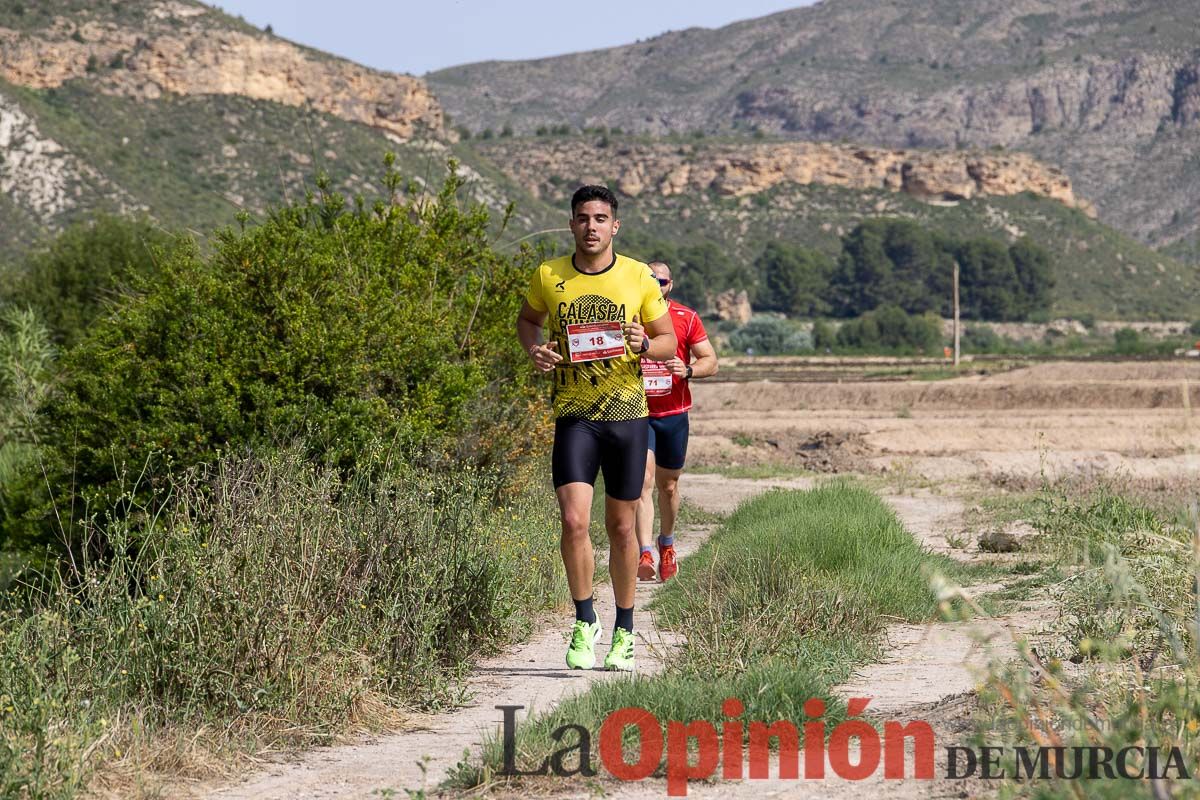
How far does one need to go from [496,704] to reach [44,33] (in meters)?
94.9

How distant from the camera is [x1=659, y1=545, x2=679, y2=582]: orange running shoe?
33.2 feet

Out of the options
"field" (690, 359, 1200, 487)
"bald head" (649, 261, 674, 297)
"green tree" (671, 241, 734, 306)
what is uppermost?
"bald head" (649, 261, 674, 297)

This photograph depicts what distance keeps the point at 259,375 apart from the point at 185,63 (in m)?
88.3

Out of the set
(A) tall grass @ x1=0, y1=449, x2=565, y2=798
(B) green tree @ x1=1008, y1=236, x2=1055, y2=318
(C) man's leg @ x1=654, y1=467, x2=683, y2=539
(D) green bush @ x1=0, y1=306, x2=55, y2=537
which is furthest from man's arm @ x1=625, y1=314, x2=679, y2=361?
(B) green tree @ x1=1008, y1=236, x2=1055, y2=318

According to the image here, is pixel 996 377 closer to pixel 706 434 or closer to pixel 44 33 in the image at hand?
pixel 706 434

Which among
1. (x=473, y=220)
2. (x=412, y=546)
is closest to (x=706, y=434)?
(x=473, y=220)

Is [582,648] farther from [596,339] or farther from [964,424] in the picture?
[964,424]

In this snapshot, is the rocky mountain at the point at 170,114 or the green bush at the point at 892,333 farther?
the green bush at the point at 892,333

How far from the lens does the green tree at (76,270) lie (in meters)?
26.4

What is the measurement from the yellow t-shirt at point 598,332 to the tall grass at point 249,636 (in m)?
1.17

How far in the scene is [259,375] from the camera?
10.5m

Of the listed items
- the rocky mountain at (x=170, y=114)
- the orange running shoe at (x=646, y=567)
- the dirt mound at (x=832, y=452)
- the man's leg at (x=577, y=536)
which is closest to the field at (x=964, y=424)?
the dirt mound at (x=832, y=452)

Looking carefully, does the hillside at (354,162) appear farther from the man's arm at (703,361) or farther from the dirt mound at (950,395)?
the man's arm at (703,361)

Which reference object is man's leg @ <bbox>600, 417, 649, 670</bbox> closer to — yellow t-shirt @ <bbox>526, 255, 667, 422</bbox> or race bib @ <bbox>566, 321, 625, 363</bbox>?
yellow t-shirt @ <bbox>526, 255, 667, 422</bbox>
